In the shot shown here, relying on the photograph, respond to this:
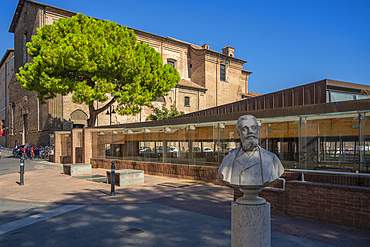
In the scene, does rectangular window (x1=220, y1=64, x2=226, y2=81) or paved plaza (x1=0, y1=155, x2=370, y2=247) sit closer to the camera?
paved plaza (x1=0, y1=155, x2=370, y2=247)

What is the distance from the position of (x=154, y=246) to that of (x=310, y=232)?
3.15 m

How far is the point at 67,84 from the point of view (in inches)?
1011

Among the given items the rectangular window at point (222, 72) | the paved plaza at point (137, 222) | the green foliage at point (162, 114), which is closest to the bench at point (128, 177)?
the paved plaza at point (137, 222)

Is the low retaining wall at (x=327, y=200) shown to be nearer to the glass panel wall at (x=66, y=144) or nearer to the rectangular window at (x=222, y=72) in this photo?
the glass panel wall at (x=66, y=144)

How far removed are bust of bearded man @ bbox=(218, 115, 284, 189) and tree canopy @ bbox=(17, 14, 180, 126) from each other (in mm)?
23939

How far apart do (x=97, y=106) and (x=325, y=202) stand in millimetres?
33608

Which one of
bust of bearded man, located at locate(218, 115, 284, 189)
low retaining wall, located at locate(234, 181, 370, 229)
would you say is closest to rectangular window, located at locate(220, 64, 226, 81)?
low retaining wall, located at locate(234, 181, 370, 229)

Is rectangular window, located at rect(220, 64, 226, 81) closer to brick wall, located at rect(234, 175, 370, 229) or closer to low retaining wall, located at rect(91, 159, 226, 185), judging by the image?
low retaining wall, located at rect(91, 159, 226, 185)

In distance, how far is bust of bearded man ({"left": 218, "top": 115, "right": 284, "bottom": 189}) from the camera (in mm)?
3649

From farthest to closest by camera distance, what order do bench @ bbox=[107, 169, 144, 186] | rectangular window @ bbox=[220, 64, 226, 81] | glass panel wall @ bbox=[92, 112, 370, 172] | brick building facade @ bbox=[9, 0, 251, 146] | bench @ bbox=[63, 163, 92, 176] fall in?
rectangular window @ bbox=[220, 64, 226, 81] < brick building facade @ bbox=[9, 0, 251, 146] < bench @ bbox=[63, 163, 92, 176] < bench @ bbox=[107, 169, 144, 186] < glass panel wall @ bbox=[92, 112, 370, 172]

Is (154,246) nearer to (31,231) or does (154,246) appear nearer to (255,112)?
(31,231)

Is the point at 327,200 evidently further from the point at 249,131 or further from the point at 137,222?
the point at 137,222

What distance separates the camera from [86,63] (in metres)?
25.2

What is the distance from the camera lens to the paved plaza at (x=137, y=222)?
532 centimetres
